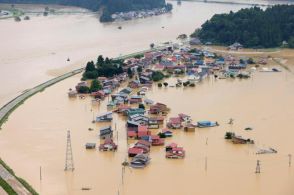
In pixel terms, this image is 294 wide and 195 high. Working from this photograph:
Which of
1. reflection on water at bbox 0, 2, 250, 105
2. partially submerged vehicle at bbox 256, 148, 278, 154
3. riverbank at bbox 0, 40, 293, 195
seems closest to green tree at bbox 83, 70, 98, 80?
riverbank at bbox 0, 40, 293, 195

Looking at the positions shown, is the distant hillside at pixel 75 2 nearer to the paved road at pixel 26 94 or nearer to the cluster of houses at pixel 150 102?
the cluster of houses at pixel 150 102

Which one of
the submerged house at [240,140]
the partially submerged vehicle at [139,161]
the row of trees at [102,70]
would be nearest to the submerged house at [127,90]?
the row of trees at [102,70]

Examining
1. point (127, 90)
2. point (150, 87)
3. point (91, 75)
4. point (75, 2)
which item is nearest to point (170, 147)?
point (127, 90)

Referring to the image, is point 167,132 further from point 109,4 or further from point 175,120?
point 109,4

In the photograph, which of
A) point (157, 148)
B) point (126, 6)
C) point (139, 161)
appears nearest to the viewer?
point (139, 161)

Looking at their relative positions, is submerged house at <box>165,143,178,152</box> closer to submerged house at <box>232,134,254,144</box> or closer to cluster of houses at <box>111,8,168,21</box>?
submerged house at <box>232,134,254,144</box>

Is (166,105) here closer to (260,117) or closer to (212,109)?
(212,109)

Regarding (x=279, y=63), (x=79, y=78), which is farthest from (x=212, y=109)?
(x=279, y=63)
